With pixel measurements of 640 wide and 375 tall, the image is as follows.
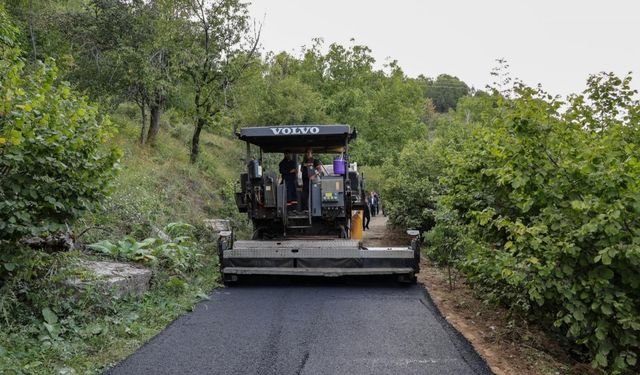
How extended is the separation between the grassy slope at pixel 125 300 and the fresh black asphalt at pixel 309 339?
322mm

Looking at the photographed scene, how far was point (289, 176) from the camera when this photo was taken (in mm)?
10906

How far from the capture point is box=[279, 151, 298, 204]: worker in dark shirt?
1083 centimetres

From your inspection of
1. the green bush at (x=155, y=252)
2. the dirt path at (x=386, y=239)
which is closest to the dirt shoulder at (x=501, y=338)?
the green bush at (x=155, y=252)

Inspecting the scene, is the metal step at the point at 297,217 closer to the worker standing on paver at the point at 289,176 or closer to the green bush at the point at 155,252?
the worker standing on paver at the point at 289,176

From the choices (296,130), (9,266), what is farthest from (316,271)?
(9,266)

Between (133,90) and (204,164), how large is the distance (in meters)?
4.57

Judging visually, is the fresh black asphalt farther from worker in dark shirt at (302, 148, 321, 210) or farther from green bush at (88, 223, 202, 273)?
worker in dark shirt at (302, 148, 321, 210)

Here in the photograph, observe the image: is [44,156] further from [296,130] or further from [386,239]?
[386,239]

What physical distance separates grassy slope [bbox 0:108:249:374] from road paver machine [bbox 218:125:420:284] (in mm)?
984

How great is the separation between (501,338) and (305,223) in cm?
516

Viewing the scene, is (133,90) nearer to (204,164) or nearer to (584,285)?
(204,164)

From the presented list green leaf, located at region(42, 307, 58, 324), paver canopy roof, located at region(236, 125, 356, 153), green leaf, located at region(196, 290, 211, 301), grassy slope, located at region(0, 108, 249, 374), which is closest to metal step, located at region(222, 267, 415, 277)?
grassy slope, located at region(0, 108, 249, 374)

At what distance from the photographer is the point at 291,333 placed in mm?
6125

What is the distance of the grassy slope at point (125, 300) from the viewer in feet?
16.5
